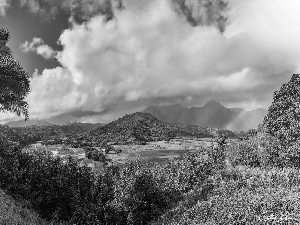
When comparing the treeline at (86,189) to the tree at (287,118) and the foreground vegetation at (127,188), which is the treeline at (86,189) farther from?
the tree at (287,118)

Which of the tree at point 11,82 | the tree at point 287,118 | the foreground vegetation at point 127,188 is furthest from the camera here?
the tree at point 287,118

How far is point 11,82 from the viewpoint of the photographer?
23812 millimetres

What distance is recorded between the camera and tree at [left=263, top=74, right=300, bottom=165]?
37.4m

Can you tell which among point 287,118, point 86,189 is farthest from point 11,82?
point 287,118

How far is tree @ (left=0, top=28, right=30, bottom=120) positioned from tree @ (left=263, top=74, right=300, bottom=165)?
29.2 m

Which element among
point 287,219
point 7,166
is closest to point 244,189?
point 287,219

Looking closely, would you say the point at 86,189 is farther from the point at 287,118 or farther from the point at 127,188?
the point at 287,118

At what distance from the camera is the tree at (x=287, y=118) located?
37.4 m

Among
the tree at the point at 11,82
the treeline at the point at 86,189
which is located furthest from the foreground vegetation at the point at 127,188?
the tree at the point at 11,82

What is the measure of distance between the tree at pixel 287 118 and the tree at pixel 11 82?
29214mm

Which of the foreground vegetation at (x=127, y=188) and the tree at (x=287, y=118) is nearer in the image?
the foreground vegetation at (x=127, y=188)

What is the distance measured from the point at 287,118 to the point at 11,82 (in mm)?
36189

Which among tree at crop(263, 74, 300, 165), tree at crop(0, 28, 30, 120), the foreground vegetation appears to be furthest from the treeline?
tree at crop(263, 74, 300, 165)

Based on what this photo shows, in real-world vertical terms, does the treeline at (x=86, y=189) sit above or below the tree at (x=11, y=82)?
below
